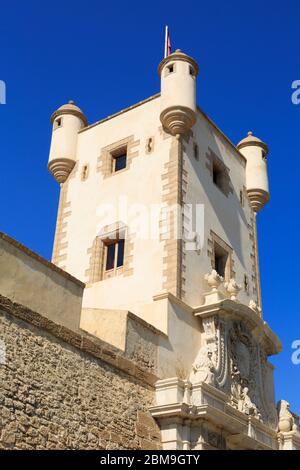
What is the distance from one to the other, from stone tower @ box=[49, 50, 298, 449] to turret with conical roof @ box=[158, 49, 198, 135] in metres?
0.04

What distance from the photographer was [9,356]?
10.5 meters

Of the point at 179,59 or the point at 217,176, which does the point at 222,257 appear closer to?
the point at 217,176

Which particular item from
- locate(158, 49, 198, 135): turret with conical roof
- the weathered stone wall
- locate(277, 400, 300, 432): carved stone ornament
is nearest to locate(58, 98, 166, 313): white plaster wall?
locate(158, 49, 198, 135): turret with conical roof

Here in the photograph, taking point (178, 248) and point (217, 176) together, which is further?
point (217, 176)

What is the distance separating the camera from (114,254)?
1833 centimetres

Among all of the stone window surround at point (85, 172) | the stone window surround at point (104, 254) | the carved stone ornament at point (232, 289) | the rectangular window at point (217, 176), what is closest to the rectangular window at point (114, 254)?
the stone window surround at point (104, 254)

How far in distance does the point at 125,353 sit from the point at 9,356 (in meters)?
3.69

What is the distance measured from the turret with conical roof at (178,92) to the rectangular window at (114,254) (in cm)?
387

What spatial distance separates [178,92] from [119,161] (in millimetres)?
3086

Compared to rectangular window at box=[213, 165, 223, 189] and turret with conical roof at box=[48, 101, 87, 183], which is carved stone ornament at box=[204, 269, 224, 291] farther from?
turret with conical roof at box=[48, 101, 87, 183]

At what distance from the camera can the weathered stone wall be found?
1034cm

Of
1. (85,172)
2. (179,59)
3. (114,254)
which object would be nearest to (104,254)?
(114,254)

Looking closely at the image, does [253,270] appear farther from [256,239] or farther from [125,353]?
[125,353]

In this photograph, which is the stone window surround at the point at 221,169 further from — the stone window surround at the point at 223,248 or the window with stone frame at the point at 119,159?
the window with stone frame at the point at 119,159
